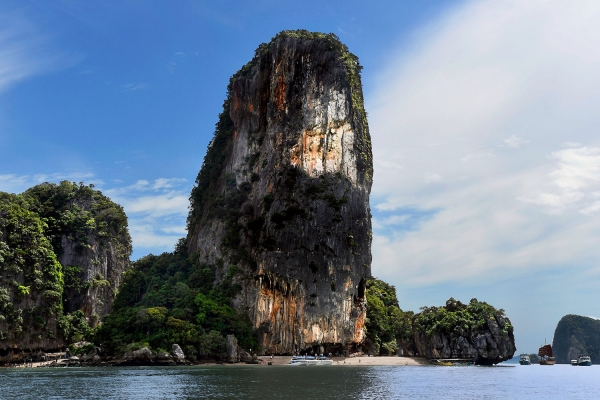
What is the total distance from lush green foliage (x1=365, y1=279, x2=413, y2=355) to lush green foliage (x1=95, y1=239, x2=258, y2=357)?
19773 millimetres

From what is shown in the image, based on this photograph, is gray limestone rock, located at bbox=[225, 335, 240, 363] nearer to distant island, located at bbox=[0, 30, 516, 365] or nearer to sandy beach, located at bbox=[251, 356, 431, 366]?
distant island, located at bbox=[0, 30, 516, 365]

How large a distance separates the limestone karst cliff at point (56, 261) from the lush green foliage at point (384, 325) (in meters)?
41.7

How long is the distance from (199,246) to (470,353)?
40.7m

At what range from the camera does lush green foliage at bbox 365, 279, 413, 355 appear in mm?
81000

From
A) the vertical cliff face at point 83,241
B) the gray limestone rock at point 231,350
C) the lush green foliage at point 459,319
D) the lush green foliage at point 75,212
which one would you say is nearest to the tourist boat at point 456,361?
the lush green foliage at point 459,319

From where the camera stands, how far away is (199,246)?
86.6 metres

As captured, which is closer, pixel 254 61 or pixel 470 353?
pixel 470 353

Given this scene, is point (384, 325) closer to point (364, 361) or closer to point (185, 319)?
point (364, 361)

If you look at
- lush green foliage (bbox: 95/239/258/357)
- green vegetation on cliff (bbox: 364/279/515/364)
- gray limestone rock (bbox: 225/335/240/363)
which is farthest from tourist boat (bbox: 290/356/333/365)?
green vegetation on cliff (bbox: 364/279/515/364)

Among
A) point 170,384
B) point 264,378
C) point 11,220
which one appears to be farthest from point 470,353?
point 11,220

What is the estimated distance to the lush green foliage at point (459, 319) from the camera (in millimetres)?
74000

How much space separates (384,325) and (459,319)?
12.8 meters

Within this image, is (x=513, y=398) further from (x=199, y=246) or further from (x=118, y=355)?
(x=199, y=246)

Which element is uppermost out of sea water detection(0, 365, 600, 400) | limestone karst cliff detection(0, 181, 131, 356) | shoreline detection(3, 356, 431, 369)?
limestone karst cliff detection(0, 181, 131, 356)
